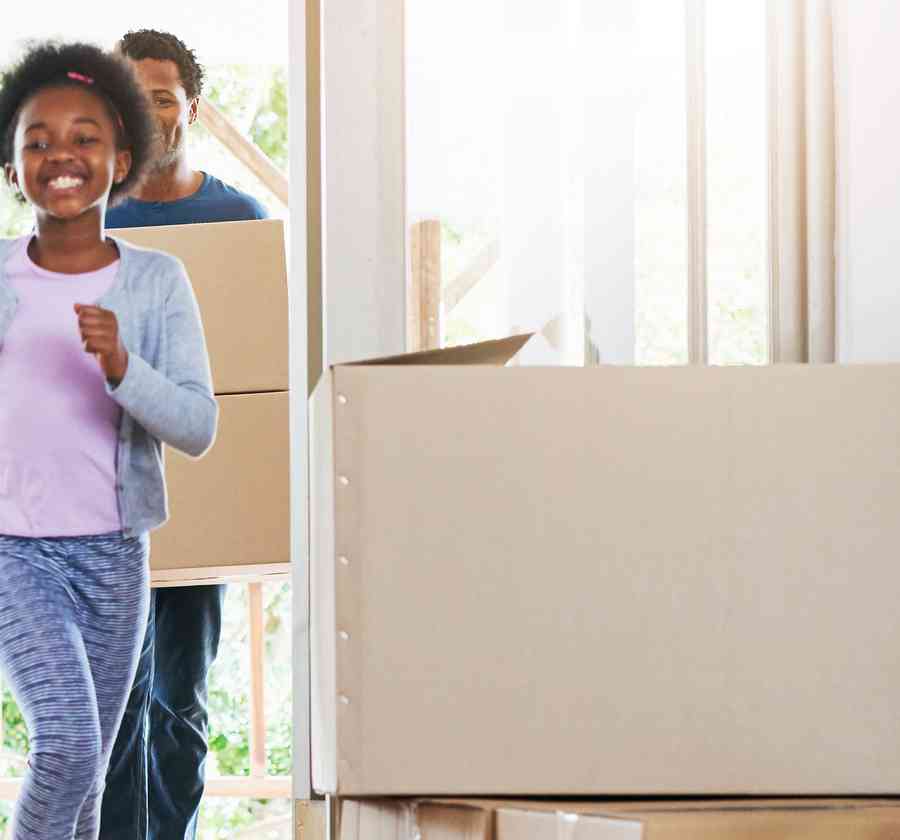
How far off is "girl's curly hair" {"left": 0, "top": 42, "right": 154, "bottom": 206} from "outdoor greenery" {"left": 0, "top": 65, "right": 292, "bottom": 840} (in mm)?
67

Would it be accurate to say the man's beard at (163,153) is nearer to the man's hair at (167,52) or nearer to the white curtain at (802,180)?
the man's hair at (167,52)

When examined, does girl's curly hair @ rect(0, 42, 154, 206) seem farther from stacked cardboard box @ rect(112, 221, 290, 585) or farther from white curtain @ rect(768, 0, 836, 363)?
white curtain @ rect(768, 0, 836, 363)

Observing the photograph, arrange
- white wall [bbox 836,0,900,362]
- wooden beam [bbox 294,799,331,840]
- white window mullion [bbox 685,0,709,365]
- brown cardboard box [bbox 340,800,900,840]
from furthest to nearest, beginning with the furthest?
wooden beam [bbox 294,799,331,840] < white window mullion [bbox 685,0,709,365] < white wall [bbox 836,0,900,362] < brown cardboard box [bbox 340,800,900,840]

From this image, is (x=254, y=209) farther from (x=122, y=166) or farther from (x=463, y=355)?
(x=463, y=355)

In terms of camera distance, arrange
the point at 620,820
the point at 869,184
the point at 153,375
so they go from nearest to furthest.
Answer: the point at 620,820, the point at 869,184, the point at 153,375

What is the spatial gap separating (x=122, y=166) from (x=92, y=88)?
11cm

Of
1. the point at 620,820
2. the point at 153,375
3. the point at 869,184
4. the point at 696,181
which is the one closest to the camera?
the point at 620,820

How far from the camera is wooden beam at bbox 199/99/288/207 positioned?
4.32ft

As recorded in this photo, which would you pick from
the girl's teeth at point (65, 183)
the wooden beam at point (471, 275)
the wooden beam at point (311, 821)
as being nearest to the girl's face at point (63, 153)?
the girl's teeth at point (65, 183)

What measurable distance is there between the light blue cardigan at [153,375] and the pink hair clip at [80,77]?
0.20 metres

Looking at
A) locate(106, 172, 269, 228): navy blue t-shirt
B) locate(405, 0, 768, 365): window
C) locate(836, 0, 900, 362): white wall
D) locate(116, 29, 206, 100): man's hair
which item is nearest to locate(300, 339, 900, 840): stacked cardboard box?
locate(836, 0, 900, 362): white wall

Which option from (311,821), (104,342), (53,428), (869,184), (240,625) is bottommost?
(311,821)

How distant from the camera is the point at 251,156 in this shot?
1.32 metres

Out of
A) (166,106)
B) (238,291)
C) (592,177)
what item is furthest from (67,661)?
(592,177)
